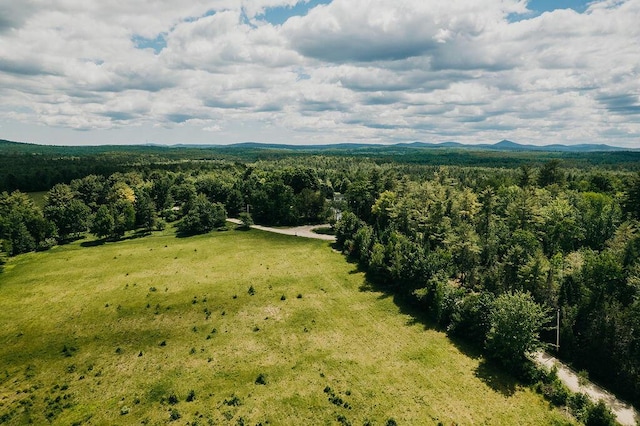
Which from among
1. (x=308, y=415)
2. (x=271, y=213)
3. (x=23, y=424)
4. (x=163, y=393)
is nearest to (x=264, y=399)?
(x=308, y=415)

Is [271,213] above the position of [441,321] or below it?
above

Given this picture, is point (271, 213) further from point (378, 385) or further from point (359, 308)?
point (378, 385)

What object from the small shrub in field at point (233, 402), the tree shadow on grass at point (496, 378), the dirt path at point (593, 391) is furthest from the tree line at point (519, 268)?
the small shrub in field at point (233, 402)

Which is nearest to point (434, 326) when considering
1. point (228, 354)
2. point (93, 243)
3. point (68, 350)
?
point (228, 354)

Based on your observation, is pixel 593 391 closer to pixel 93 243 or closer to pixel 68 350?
pixel 68 350

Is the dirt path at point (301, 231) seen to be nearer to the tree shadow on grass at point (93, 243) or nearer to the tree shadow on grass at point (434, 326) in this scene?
the tree shadow on grass at point (434, 326)

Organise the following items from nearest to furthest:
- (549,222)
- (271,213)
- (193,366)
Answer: (193,366)
(549,222)
(271,213)
